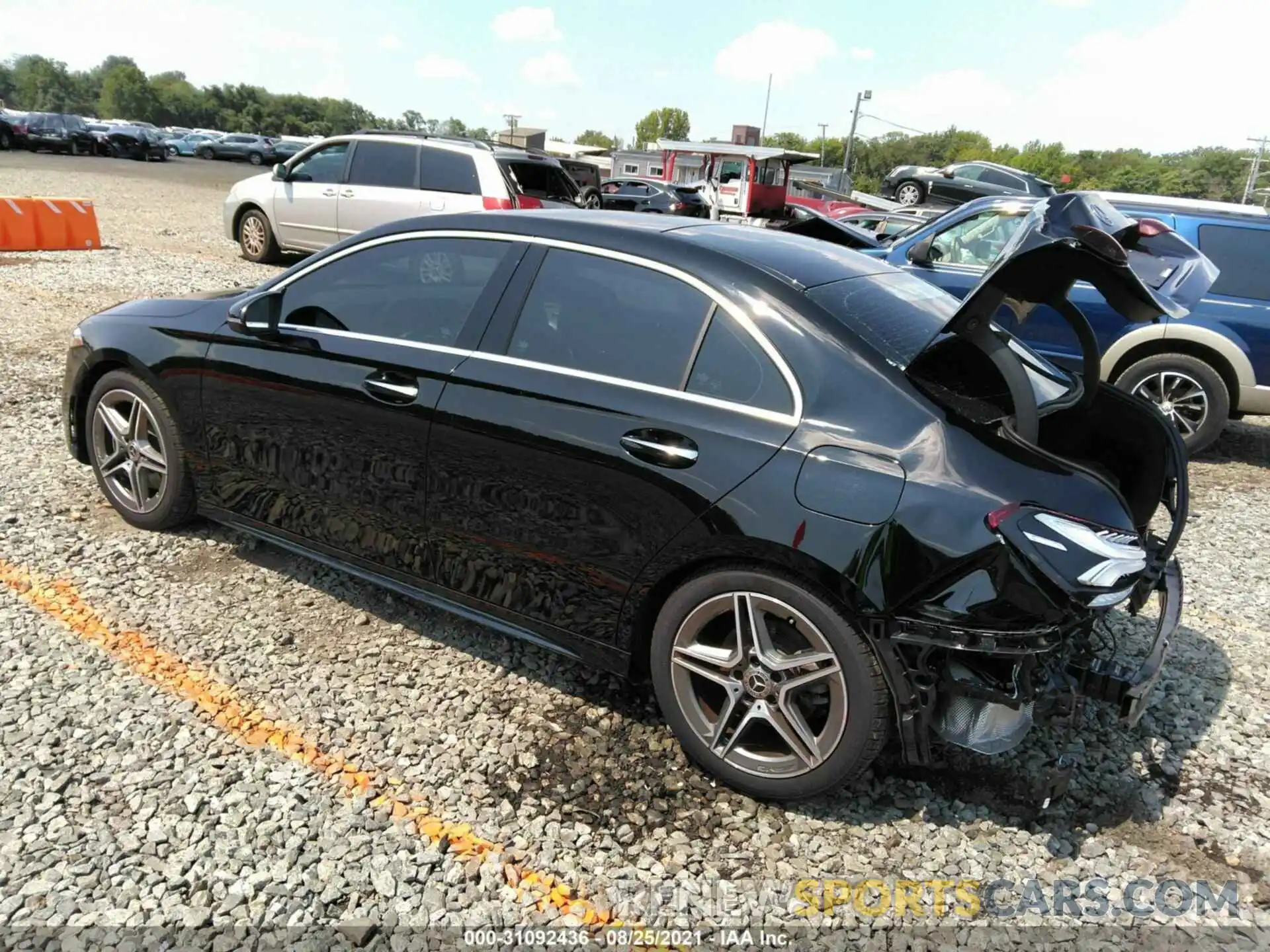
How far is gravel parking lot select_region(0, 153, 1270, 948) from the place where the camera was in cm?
234

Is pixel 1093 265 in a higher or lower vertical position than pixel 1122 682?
higher

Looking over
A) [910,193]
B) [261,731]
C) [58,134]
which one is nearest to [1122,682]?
[261,731]

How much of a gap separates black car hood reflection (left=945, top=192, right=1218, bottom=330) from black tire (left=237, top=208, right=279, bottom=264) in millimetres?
11086

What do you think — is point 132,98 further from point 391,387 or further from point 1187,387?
point 391,387

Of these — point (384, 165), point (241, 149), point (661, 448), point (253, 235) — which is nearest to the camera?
point (661, 448)

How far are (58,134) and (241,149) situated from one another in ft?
37.1

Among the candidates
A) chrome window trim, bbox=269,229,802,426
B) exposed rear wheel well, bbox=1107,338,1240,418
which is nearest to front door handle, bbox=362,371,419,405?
chrome window trim, bbox=269,229,802,426

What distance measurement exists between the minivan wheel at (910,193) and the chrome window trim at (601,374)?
2288 centimetres

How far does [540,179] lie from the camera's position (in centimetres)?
1013

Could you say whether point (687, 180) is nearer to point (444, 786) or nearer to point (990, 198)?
point (990, 198)

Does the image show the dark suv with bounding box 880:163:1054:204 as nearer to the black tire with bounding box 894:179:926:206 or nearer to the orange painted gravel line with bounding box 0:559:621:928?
the black tire with bounding box 894:179:926:206

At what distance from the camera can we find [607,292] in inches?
117

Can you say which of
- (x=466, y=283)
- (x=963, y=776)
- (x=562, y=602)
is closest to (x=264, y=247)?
(x=466, y=283)

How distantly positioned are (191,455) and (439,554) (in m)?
1.45
